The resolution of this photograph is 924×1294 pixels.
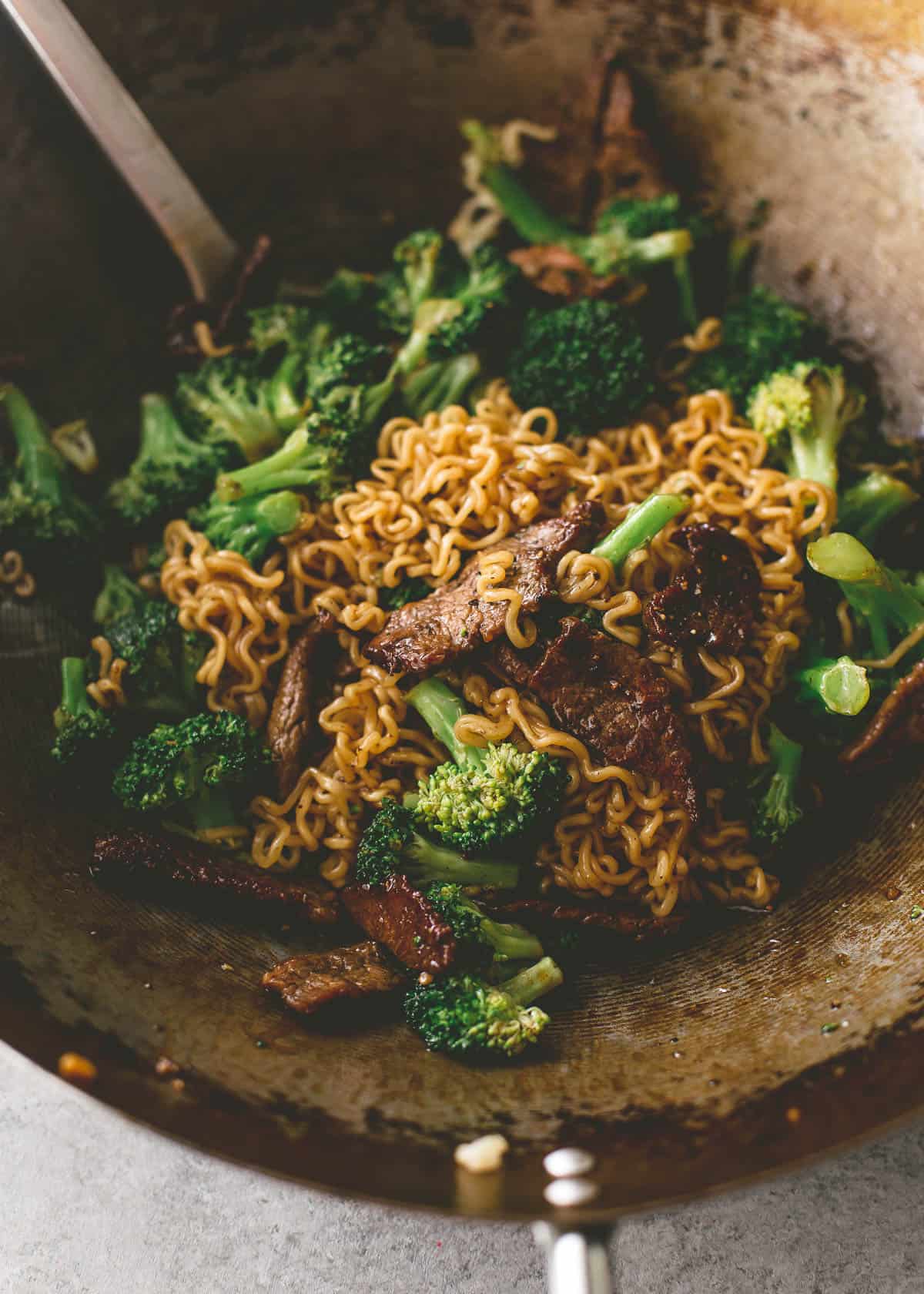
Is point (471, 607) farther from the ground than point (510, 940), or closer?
farther from the ground

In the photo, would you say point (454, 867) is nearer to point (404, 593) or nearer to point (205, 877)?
point (205, 877)

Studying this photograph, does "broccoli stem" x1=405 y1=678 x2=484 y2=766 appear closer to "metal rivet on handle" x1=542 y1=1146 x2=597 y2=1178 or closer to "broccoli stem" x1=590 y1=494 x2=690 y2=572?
Result: "broccoli stem" x1=590 y1=494 x2=690 y2=572

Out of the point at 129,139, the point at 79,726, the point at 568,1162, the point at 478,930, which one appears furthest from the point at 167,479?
the point at 568,1162

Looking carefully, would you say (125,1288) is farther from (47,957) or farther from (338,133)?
(338,133)

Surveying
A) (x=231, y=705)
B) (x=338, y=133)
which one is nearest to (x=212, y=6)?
(x=338, y=133)

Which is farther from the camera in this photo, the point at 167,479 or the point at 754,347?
the point at 754,347

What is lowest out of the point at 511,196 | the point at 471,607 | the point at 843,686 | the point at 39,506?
the point at 843,686


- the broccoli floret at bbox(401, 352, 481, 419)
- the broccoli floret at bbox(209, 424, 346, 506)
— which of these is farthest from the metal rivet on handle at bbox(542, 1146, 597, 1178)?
the broccoli floret at bbox(401, 352, 481, 419)
